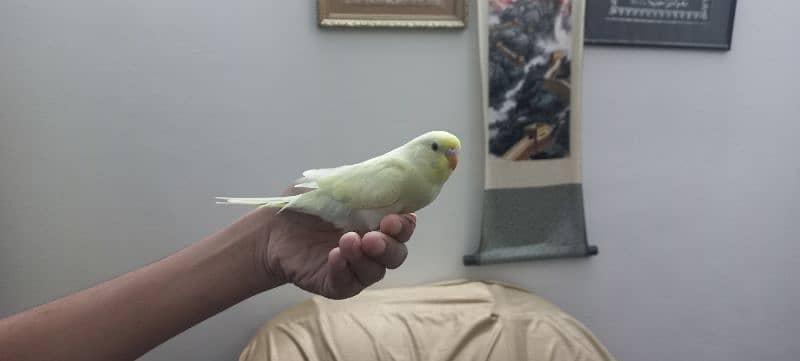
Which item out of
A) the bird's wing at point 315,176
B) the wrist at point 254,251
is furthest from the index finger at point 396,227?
the wrist at point 254,251

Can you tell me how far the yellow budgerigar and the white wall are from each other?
640mm

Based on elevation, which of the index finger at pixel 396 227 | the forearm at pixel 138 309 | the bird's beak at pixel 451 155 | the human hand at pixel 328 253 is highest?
the bird's beak at pixel 451 155

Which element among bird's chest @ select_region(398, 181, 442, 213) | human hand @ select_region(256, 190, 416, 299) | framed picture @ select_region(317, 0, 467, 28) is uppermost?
framed picture @ select_region(317, 0, 467, 28)

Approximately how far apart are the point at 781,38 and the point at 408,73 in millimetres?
1100

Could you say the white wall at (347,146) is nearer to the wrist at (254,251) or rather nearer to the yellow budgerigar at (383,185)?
the wrist at (254,251)

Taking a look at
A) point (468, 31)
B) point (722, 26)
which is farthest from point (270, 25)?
point (722, 26)

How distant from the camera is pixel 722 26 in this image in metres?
1.47

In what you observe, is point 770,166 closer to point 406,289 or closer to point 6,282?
point 406,289

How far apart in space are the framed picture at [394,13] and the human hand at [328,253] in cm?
62

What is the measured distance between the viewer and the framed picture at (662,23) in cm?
139

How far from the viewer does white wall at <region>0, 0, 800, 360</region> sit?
122 centimetres

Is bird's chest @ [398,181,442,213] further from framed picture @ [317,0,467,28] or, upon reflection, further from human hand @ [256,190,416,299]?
framed picture @ [317,0,467,28]

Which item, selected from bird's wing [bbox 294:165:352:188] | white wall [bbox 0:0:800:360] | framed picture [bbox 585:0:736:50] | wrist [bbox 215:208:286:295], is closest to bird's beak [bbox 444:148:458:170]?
bird's wing [bbox 294:165:352:188]

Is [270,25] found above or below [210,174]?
above
